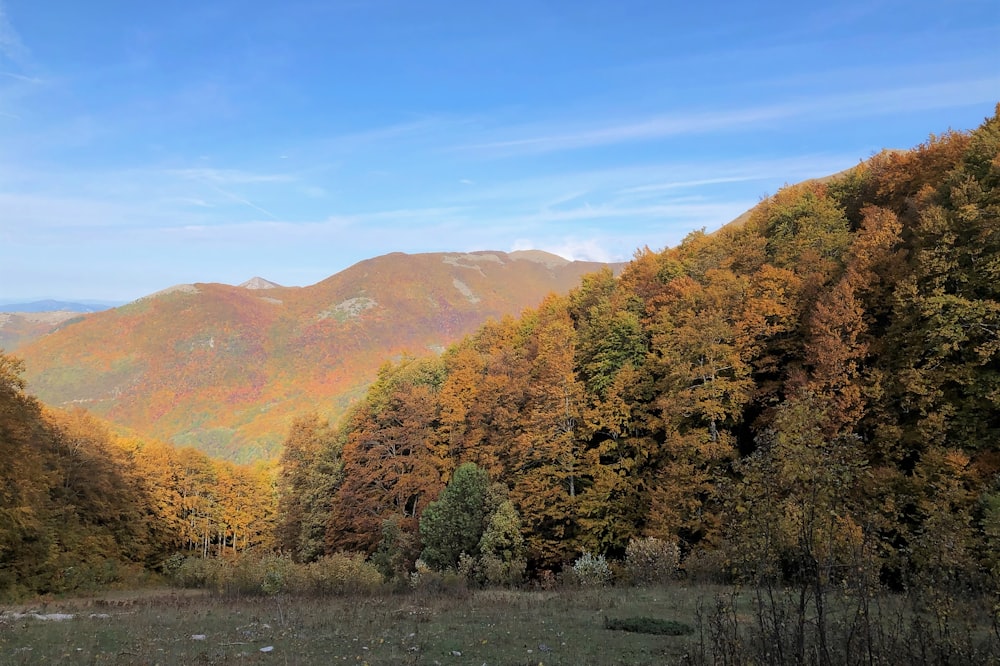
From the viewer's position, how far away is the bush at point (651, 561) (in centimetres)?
2500

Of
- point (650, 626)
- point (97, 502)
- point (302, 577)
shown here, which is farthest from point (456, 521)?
point (97, 502)

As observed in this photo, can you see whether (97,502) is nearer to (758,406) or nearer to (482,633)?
(482,633)

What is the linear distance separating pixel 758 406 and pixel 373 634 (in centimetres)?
3163

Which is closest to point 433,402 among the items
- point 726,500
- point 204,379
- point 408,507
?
point 408,507

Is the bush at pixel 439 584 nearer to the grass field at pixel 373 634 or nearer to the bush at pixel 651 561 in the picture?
the grass field at pixel 373 634

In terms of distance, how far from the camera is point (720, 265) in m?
47.1

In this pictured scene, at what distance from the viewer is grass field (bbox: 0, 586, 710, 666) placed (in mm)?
10516

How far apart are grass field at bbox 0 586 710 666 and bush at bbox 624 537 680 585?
18.0 ft

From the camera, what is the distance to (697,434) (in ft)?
103

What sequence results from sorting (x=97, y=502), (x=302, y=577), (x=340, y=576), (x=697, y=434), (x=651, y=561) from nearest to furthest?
(x=651, y=561), (x=340, y=576), (x=302, y=577), (x=697, y=434), (x=97, y=502)

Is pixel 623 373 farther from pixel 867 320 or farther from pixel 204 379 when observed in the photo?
pixel 204 379

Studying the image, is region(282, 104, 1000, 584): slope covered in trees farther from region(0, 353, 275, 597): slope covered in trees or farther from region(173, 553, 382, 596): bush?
region(0, 353, 275, 597): slope covered in trees

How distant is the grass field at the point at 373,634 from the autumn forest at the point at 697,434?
3413mm

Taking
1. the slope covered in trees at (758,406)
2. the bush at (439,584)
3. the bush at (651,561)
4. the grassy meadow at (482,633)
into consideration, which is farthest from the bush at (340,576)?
the slope covered in trees at (758,406)
